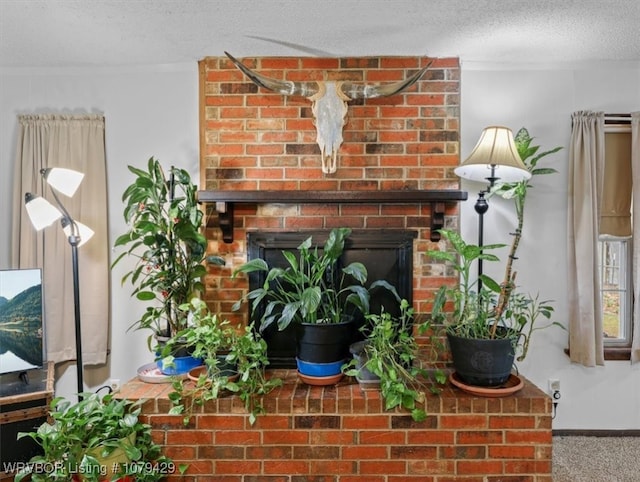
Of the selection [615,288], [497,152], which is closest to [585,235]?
[615,288]

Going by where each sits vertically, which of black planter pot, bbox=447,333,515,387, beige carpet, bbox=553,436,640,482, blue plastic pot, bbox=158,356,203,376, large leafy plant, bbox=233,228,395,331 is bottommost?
beige carpet, bbox=553,436,640,482

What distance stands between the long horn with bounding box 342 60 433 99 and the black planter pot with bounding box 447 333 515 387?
4.59ft

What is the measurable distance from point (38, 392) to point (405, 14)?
9.08 feet

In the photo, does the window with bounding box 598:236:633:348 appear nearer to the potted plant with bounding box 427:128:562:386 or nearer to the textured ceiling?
the potted plant with bounding box 427:128:562:386

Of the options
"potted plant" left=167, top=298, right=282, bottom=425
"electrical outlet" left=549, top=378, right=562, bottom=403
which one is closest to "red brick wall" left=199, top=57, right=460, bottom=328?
"potted plant" left=167, top=298, right=282, bottom=425

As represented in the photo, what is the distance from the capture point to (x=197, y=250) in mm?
2059

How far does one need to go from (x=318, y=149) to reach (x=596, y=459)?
8.12 feet

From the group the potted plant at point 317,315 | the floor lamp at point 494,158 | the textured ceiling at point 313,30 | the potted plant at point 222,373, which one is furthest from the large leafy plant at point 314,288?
the textured ceiling at point 313,30

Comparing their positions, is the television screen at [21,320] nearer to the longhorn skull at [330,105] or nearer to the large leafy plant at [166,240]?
the large leafy plant at [166,240]

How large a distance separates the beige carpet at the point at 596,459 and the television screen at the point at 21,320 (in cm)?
305

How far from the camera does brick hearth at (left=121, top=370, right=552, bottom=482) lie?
5.81 feet

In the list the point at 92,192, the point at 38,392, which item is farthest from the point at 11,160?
the point at 38,392

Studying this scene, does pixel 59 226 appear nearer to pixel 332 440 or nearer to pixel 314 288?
pixel 314 288

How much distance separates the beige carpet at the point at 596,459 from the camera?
2.05 meters
